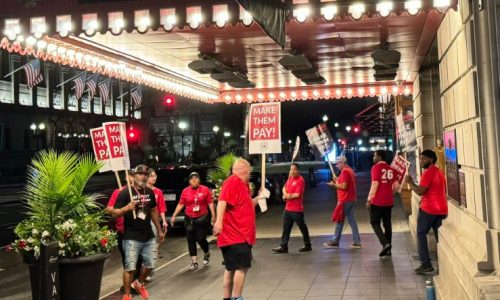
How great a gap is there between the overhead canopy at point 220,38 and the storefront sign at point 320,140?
1.38 metres

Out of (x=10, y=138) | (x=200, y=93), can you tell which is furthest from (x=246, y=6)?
(x=10, y=138)

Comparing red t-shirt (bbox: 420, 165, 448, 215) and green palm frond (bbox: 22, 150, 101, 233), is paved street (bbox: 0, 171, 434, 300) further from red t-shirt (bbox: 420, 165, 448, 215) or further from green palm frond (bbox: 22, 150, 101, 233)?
green palm frond (bbox: 22, 150, 101, 233)

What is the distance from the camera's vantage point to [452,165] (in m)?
6.71

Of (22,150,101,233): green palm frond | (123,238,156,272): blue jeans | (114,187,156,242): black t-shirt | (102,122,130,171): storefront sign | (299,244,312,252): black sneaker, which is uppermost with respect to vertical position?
(102,122,130,171): storefront sign

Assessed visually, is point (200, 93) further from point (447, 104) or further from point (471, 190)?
point (471, 190)

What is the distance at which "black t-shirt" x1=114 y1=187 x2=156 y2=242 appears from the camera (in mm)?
7473

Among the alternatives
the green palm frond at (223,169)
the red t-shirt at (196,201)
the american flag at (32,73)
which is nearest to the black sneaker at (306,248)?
the red t-shirt at (196,201)

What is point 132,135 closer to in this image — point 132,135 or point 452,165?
point 132,135

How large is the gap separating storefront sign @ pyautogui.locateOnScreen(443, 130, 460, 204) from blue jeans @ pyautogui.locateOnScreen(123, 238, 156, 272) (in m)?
4.30

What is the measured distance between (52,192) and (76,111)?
56090 mm

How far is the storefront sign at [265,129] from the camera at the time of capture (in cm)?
812

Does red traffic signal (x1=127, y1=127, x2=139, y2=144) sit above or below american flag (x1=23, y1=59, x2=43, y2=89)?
below

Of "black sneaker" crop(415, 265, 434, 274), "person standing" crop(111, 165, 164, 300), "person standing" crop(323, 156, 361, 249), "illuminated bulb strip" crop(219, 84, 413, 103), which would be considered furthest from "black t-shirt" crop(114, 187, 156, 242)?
"illuminated bulb strip" crop(219, 84, 413, 103)

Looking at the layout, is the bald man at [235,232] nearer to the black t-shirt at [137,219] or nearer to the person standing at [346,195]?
the black t-shirt at [137,219]
